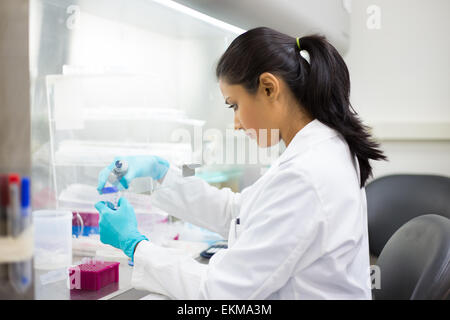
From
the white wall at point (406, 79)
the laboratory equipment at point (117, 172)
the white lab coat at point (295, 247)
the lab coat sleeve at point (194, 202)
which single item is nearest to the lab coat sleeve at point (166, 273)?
the white lab coat at point (295, 247)

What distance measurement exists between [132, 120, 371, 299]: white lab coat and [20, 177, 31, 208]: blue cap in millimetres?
397

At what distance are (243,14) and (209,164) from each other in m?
0.69

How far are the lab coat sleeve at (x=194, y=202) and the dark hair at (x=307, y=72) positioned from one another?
441 mm

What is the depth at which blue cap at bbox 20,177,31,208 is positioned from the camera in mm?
558

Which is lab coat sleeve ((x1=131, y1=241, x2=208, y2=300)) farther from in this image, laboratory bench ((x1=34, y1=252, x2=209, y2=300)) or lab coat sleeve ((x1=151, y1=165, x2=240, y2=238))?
lab coat sleeve ((x1=151, y1=165, x2=240, y2=238))

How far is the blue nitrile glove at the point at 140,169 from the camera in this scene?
3.68 feet

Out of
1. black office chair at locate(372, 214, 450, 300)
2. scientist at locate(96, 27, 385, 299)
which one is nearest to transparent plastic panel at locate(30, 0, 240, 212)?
scientist at locate(96, 27, 385, 299)

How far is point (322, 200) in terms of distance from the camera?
80 centimetres

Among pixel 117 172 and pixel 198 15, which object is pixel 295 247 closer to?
pixel 117 172

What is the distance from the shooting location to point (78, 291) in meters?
0.97

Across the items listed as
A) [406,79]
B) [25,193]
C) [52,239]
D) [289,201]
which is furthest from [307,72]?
[406,79]

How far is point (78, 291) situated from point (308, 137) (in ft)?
2.11

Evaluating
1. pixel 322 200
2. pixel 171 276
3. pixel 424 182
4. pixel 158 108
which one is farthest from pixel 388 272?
pixel 158 108

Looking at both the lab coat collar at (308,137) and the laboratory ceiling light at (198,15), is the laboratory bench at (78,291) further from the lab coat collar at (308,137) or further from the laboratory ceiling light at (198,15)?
the laboratory ceiling light at (198,15)
